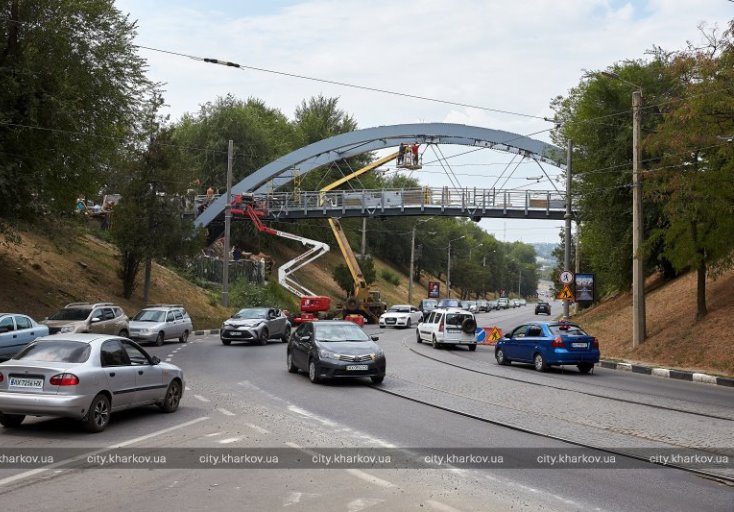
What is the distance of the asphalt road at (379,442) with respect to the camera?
23.3 feet

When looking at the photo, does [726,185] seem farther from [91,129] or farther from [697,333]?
[91,129]

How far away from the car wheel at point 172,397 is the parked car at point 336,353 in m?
4.53

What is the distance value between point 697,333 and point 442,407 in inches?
606

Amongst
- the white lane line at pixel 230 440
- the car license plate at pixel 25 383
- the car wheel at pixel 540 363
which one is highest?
the car license plate at pixel 25 383

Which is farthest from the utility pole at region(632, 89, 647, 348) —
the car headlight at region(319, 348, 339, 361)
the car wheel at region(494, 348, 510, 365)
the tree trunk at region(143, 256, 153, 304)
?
the tree trunk at region(143, 256, 153, 304)

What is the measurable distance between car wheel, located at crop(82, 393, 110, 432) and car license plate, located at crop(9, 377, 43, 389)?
2.40ft

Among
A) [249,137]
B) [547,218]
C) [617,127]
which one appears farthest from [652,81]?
[249,137]

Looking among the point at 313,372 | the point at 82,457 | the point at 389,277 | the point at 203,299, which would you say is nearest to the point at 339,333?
the point at 313,372

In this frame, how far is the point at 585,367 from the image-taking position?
890 inches

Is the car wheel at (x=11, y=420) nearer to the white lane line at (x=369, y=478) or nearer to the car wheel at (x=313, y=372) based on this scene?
the white lane line at (x=369, y=478)

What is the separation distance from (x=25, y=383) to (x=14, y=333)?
9.87 meters

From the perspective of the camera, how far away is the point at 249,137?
70.3m

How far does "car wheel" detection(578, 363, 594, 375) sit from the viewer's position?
22.3m

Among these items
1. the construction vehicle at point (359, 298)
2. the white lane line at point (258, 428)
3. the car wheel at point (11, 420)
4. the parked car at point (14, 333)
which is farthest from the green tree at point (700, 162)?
the construction vehicle at point (359, 298)
